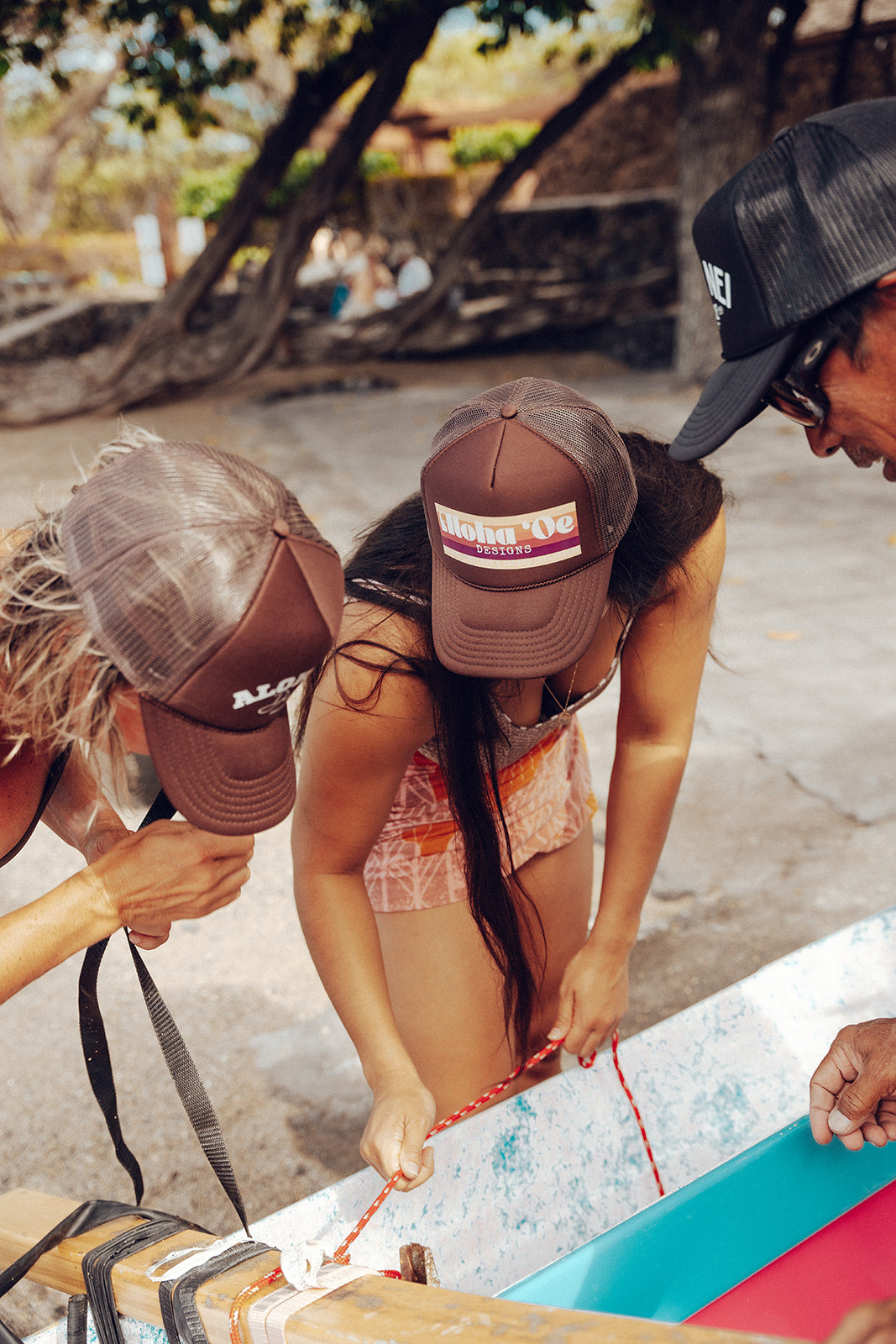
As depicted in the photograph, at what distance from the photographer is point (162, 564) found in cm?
91

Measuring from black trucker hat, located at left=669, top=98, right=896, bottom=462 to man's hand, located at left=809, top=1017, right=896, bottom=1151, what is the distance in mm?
838

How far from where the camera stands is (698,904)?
9.12 ft

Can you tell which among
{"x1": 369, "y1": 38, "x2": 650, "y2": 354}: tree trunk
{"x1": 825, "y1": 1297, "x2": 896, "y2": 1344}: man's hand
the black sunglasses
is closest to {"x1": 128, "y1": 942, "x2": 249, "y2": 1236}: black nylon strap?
{"x1": 825, "y1": 1297, "x2": 896, "y2": 1344}: man's hand

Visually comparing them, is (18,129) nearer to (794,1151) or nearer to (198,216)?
(198,216)

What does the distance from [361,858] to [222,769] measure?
A: 0.53 m

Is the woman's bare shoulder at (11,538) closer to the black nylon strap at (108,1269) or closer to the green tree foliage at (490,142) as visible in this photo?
the black nylon strap at (108,1269)

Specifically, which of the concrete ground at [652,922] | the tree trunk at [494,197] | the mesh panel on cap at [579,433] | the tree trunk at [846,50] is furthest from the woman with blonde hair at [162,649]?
the tree trunk at [846,50]

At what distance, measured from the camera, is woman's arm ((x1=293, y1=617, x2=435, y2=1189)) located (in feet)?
4.47

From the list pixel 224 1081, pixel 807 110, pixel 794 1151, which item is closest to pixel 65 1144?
pixel 224 1081

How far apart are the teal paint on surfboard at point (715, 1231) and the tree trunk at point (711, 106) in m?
7.21

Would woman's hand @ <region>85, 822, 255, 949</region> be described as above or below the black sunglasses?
below

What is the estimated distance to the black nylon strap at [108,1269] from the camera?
1171 mm

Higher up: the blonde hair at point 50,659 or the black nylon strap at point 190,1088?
the blonde hair at point 50,659

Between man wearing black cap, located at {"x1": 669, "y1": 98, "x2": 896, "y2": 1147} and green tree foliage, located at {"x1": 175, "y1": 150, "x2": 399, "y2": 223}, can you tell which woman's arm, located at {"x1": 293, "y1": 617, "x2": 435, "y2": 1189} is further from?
green tree foliage, located at {"x1": 175, "y1": 150, "x2": 399, "y2": 223}
